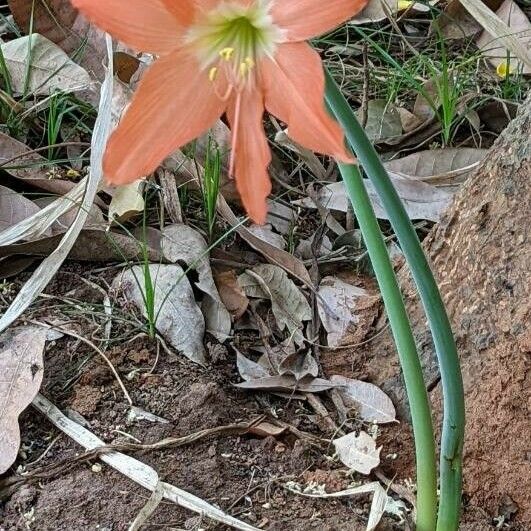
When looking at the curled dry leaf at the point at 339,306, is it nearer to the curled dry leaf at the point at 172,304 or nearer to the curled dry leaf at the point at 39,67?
the curled dry leaf at the point at 172,304

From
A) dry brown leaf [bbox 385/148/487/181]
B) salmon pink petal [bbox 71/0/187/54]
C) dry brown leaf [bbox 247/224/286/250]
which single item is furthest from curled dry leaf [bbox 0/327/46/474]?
dry brown leaf [bbox 385/148/487/181]

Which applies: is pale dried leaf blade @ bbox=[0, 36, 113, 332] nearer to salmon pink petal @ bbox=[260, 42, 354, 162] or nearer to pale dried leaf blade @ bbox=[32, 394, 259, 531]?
pale dried leaf blade @ bbox=[32, 394, 259, 531]

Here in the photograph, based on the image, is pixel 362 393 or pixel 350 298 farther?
pixel 350 298

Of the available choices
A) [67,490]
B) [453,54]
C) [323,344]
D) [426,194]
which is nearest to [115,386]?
[67,490]

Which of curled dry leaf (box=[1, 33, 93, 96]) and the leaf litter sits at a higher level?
curled dry leaf (box=[1, 33, 93, 96])

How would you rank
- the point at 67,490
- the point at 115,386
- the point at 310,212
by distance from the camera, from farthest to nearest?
the point at 310,212
the point at 115,386
the point at 67,490

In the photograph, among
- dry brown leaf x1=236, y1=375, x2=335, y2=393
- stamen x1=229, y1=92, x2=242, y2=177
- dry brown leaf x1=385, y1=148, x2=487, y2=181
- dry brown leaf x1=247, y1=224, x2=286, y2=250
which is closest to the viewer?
stamen x1=229, y1=92, x2=242, y2=177

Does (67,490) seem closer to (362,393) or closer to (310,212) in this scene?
(362,393)
